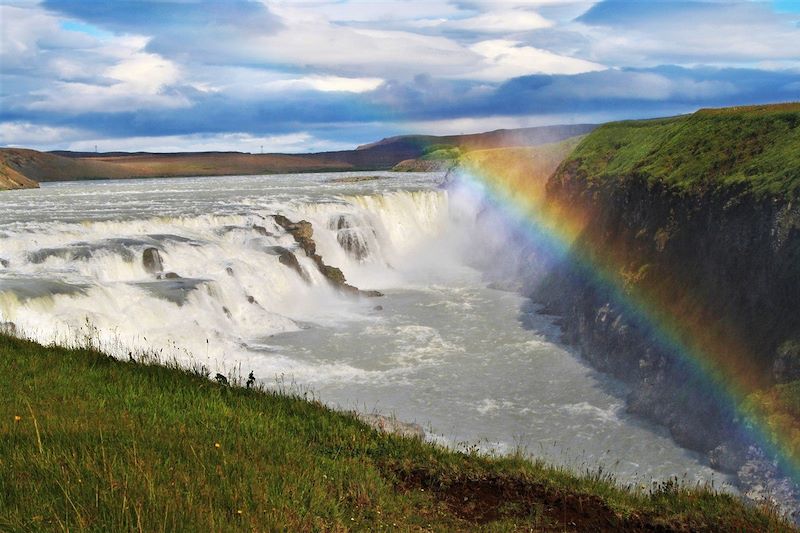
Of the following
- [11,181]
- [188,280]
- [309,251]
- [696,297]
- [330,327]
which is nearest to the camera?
[696,297]

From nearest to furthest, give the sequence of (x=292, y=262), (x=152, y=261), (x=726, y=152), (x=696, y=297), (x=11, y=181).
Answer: (x=696, y=297) < (x=726, y=152) < (x=152, y=261) < (x=292, y=262) < (x=11, y=181)

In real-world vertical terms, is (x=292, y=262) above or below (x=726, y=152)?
below

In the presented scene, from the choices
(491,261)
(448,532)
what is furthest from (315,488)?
(491,261)

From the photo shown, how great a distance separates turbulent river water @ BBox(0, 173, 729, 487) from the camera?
17328 millimetres

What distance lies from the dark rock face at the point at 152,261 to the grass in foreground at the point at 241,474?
19.0 metres

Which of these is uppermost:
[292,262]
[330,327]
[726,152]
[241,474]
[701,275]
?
[726,152]

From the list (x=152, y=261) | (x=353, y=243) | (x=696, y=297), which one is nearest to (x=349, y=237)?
(x=353, y=243)

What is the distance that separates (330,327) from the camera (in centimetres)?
2867

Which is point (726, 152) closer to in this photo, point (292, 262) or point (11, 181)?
point (292, 262)

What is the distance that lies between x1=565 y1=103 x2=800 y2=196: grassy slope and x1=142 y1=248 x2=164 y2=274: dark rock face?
19.7 metres

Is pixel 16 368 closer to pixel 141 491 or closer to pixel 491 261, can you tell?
pixel 141 491

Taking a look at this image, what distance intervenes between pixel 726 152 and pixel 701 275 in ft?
16.8

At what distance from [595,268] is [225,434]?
78.1ft

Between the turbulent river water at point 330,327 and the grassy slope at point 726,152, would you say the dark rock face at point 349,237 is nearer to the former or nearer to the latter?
the turbulent river water at point 330,327
